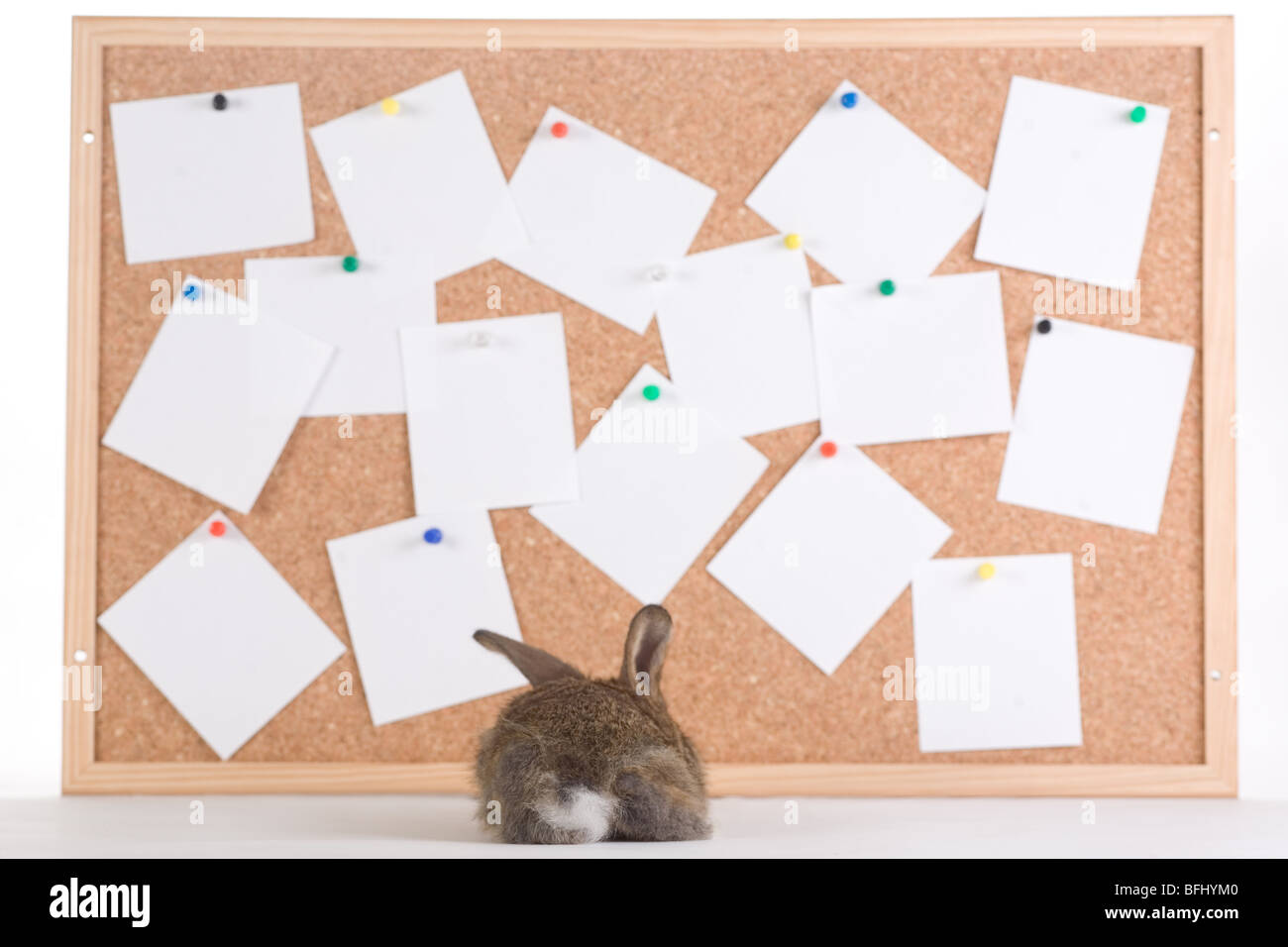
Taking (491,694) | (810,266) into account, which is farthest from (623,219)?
(491,694)

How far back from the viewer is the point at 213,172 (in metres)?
1.41

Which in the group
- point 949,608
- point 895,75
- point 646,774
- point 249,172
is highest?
point 895,75

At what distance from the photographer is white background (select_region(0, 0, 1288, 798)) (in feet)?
4.58

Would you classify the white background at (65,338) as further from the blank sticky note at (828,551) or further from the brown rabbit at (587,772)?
the brown rabbit at (587,772)

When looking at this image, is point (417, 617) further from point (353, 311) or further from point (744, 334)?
point (744, 334)

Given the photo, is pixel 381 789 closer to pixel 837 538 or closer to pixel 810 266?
pixel 837 538

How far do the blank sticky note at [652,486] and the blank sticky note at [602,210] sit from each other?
109mm

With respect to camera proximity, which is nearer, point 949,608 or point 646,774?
point 646,774

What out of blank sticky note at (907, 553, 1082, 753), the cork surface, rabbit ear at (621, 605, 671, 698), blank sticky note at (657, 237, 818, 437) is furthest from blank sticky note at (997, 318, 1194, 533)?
rabbit ear at (621, 605, 671, 698)

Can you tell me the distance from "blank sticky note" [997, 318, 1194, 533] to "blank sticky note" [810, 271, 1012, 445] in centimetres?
4

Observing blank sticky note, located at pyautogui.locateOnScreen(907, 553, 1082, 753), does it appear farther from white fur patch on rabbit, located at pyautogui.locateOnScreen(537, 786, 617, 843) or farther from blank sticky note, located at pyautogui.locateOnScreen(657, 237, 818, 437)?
white fur patch on rabbit, located at pyautogui.locateOnScreen(537, 786, 617, 843)

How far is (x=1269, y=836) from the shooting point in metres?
1.04

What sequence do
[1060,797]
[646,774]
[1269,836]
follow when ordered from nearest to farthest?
[646,774] < [1269,836] < [1060,797]
